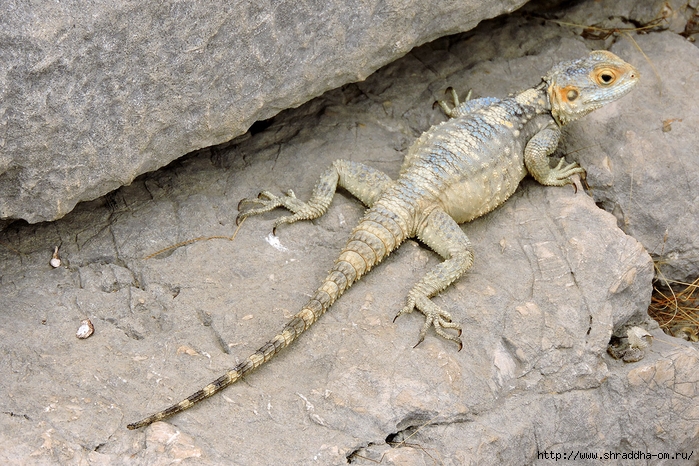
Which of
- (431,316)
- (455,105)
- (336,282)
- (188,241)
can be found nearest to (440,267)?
(431,316)

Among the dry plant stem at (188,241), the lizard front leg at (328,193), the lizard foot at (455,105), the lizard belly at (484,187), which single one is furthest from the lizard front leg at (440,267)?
the dry plant stem at (188,241)

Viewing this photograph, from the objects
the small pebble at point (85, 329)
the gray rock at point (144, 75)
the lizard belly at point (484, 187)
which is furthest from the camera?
the lizard belly at point (484, 187)

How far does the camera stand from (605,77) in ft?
15.7

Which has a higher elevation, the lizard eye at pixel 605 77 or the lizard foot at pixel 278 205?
the lizard foot at pixel 278 205

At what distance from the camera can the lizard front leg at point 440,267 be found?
3.86m

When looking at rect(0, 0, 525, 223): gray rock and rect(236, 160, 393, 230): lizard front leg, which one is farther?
rect(236, 160, 393, 230): lizard front leg

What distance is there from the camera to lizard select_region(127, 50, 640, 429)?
13.2 ft

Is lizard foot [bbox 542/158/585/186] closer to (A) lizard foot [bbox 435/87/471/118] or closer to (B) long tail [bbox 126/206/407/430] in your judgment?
(A) lizard foot [bbox 435/87/471/118]

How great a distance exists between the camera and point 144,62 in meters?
3.48

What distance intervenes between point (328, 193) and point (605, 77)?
198 cm

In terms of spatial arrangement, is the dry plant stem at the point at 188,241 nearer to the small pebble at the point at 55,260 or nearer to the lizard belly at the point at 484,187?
the small pebble at the point at 55,260

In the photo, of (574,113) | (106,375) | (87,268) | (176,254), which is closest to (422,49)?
(574,113)

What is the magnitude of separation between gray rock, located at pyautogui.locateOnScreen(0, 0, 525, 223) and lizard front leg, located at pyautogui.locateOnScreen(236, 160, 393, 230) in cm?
56

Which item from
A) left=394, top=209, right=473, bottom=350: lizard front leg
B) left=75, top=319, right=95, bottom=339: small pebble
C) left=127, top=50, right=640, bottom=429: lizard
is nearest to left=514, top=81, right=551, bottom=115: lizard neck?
left=127, top=50, right=640, bottom=429: lizard
